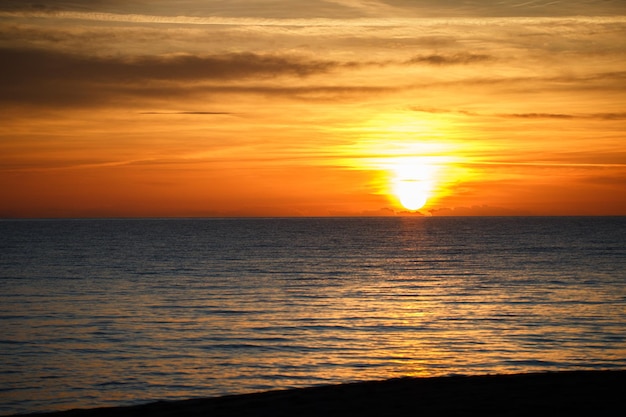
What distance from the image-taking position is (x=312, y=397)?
14625mm

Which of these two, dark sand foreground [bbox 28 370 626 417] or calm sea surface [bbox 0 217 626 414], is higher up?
calm sea surface [bbox 0 217 626 414]

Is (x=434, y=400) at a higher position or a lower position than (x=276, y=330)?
lower

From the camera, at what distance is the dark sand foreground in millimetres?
12758

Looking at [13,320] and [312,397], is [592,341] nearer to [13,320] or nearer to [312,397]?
[312,397]

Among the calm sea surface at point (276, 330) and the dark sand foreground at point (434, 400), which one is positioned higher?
the calm sea surface at point (276, 330)

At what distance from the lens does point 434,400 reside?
13.8 meters

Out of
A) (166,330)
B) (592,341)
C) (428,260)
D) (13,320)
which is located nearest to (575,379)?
(592,341)

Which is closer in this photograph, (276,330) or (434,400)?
(434,400)

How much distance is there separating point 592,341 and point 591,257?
62.4 metres

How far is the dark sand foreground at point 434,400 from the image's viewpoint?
12758 millimetres

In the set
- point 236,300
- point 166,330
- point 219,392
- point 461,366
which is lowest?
point 219,392

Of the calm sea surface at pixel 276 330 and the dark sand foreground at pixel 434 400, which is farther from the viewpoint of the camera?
the calm sea surface at pixel 276 330

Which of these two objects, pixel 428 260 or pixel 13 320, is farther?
pixel 428 260

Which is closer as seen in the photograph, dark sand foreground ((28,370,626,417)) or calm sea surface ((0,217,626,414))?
dark sand foreground ((28,370,626,417))
